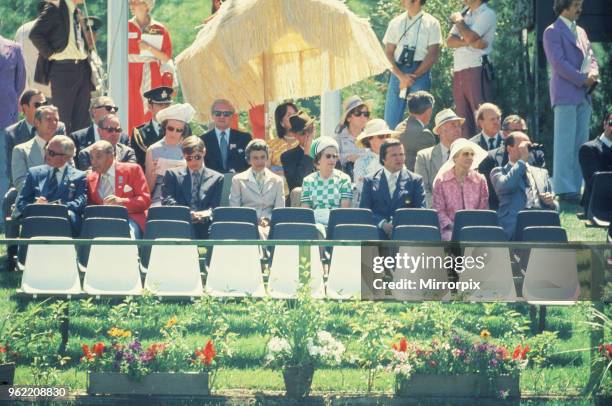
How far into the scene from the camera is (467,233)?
36.1ft

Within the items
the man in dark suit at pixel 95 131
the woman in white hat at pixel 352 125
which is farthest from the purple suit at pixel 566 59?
the man in dark suit at pixel 95 131

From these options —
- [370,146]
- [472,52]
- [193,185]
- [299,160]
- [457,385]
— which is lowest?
[457,385]

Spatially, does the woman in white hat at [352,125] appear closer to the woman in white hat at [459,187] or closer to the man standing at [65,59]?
the woman in white hat at [459,187]

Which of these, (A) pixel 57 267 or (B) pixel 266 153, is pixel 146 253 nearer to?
(A) pixel 57 267

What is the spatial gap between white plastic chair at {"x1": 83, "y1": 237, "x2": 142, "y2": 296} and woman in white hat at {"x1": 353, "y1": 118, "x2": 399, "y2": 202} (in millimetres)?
3233

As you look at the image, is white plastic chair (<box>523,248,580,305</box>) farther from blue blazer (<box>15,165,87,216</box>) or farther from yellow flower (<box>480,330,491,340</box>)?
blue blazer (<box>15,165,87,216</box>)

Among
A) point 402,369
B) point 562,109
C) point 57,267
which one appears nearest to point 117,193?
point 57,267

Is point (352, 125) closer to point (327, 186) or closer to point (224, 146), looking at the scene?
point (224, 146)

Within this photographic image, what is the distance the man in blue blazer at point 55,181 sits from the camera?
472 inches

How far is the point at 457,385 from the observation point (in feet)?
30.6

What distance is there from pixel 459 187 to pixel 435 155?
0.91 metres

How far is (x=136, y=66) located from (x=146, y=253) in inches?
266

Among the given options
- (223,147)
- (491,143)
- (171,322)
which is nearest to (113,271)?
(171,322)

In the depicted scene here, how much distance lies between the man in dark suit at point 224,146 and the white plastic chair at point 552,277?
4.15 m
